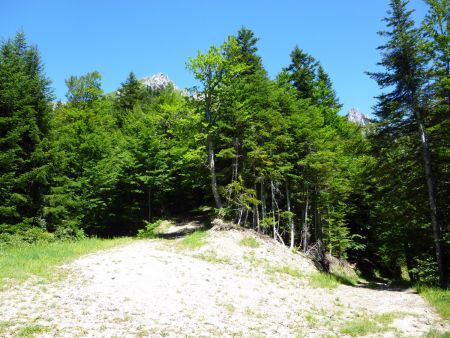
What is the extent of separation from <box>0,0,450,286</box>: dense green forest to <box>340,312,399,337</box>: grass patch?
749cm

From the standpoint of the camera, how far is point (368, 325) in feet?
31.0

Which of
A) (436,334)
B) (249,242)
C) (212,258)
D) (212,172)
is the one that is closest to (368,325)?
(436,334)

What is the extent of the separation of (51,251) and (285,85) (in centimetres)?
2158

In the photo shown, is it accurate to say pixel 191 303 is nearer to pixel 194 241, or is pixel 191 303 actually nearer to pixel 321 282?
pixel 321 282

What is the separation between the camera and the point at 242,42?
94.8 feet

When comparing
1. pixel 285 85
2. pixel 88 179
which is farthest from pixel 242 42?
pixel 88 179

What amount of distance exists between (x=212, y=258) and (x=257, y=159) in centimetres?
775

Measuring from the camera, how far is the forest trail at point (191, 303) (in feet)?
26.4

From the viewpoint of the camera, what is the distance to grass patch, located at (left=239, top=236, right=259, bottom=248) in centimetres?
1942

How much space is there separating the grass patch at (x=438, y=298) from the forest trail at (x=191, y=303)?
13.3 inches

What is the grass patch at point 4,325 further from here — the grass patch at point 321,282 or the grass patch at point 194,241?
the grass patch at point 321,282

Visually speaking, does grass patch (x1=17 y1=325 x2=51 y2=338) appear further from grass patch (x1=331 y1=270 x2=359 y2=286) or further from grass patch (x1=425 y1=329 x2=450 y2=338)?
grass patch (x1=331 y1=270 x2=359 y2=286)

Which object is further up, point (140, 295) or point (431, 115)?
point (431, 115)

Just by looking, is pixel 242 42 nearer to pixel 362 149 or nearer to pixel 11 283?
pixel 362 149
